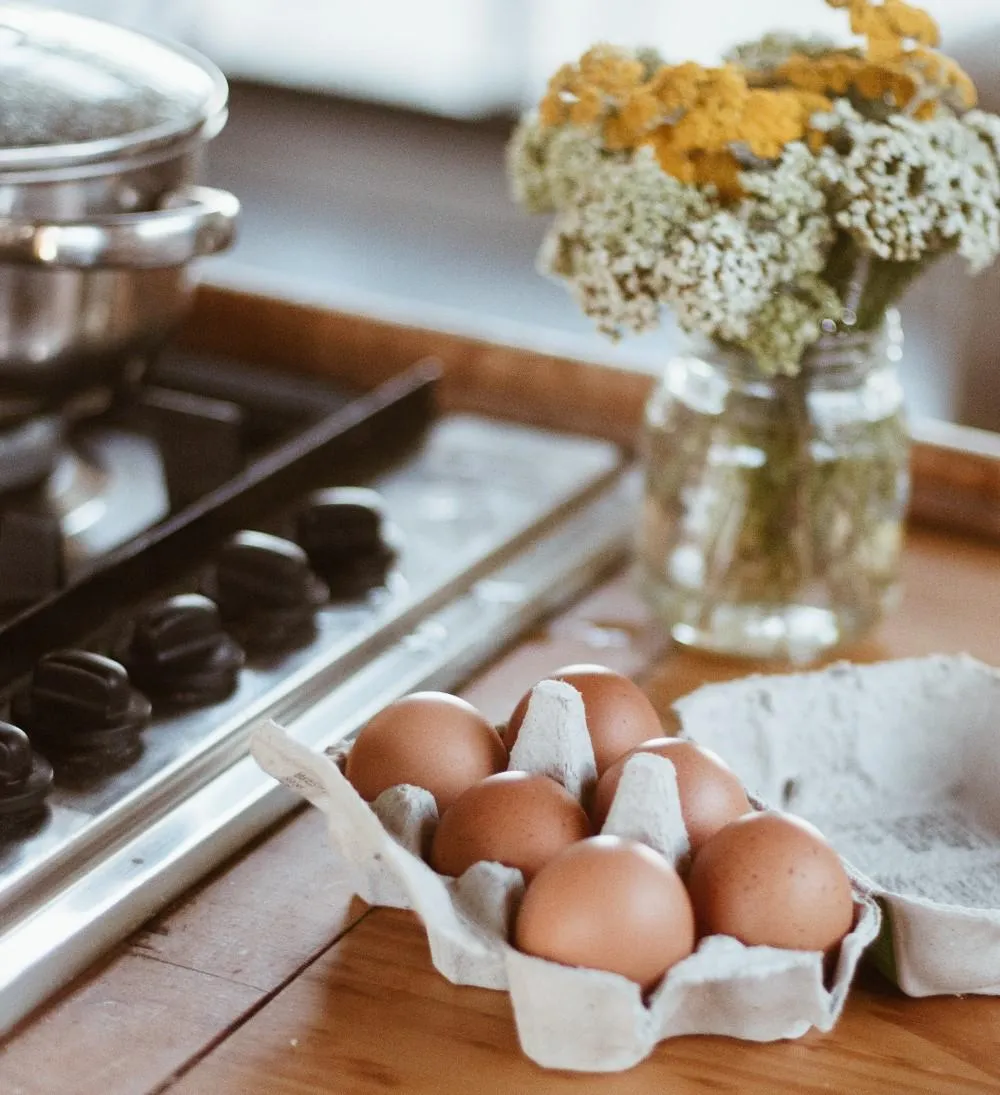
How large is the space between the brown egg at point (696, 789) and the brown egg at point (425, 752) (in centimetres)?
5

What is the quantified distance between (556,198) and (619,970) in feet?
1.45

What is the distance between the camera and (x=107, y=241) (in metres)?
0.73

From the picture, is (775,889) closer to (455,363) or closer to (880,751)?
(880,751)

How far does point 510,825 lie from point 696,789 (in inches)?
2.8

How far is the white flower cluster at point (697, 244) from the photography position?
72cm

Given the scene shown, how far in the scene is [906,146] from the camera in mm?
714

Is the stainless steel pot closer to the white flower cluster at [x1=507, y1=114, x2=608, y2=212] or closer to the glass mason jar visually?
the white flower cluster at [x1=507, y1=114, x2=608, y2=212]

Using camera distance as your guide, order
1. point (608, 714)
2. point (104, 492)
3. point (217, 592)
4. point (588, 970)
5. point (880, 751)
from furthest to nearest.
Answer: point (104, 492)
point (217, 592)
point (880, 751)
point (608, 714)
point (588, 970)

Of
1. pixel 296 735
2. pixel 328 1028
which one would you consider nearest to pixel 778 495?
pixel 296 735

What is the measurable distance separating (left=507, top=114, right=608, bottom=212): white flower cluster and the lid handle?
18cm

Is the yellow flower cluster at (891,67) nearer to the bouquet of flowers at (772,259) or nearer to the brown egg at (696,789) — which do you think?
the bouquet of flowers at (772,259)

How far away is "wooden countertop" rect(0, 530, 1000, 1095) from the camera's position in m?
0.54

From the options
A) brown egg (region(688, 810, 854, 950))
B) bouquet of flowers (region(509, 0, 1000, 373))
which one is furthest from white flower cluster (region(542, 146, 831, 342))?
brown egg (region(688, 810, 854, 950))

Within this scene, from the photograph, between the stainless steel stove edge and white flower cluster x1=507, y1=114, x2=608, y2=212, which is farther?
white flower cluster x1=507, y1=114, x2=608, y2=212
